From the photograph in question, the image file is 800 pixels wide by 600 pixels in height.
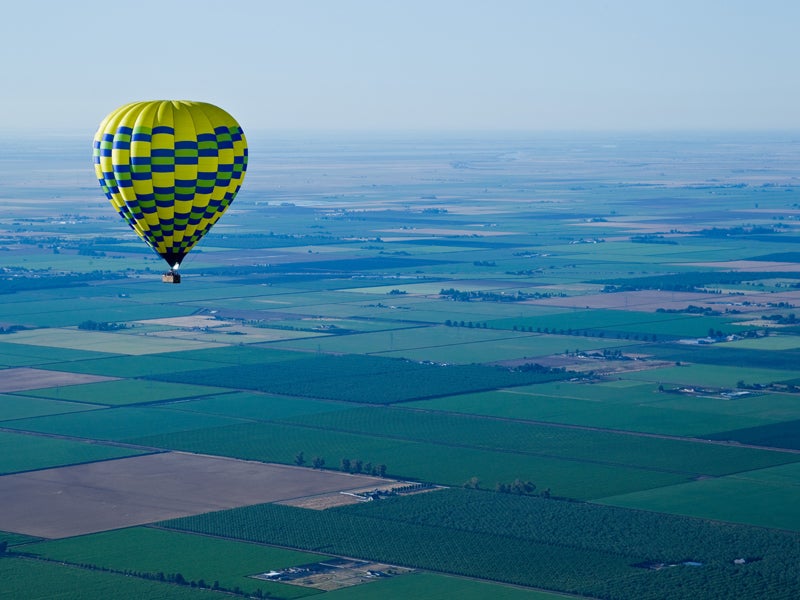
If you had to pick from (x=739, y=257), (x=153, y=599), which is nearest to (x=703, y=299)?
(x=739, y=257)

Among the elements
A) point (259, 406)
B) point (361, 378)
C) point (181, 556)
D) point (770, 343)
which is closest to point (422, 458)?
point (259, 406)

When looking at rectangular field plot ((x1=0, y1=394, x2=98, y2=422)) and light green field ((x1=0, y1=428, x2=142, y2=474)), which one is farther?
rectangular field plot ((x1=0, y1=394, x2=98, y2=422))

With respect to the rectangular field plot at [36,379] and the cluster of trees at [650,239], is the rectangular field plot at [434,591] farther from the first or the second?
the cluster of trees at [650,239]

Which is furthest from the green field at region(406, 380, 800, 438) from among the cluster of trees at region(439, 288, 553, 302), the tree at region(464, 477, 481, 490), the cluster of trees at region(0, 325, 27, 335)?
the cluster of trees at region(439, 288, 553, 302)

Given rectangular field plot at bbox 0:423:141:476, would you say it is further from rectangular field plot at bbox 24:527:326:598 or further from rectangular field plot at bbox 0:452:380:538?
rectangular field plot at bbox 24:527:326:598

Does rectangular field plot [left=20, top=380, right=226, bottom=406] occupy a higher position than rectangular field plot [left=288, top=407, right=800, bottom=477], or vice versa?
rectangular field plot [left=20, top=380, right=226, bottom=406]

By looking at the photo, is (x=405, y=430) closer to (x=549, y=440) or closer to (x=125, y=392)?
(x=549, y=440)
